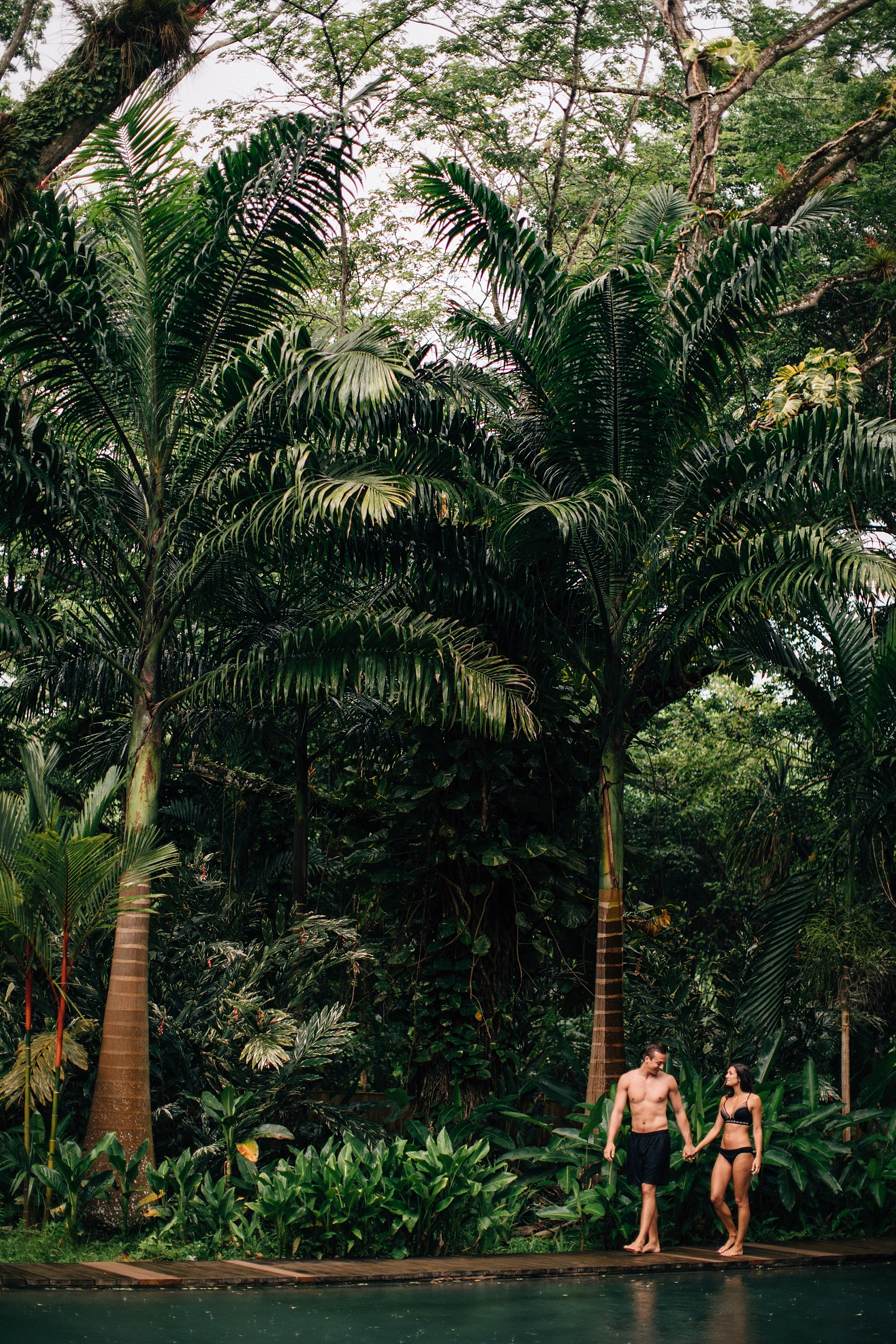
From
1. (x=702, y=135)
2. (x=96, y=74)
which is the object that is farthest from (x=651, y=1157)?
(x=96, y=74)

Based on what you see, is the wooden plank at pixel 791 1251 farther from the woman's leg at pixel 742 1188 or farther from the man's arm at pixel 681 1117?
the man's arm at pixel 681 1117

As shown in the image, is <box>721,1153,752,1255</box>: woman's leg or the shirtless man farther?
<box>721,1153,752,1255</box>: woman's leg

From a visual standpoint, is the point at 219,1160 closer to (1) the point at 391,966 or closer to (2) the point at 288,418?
(1) the point at 391,966

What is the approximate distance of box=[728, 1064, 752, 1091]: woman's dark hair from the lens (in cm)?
816

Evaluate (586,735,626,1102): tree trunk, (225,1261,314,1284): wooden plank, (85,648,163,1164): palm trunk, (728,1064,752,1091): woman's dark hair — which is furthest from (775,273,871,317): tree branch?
(225,1261,314,1284): wooden plank

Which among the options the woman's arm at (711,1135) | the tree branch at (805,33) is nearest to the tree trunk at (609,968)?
the woman's arm at (711,1135)

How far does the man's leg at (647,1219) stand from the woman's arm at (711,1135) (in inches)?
15.8

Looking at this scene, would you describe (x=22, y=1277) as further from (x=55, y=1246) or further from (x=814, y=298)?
(x=814, y=298)

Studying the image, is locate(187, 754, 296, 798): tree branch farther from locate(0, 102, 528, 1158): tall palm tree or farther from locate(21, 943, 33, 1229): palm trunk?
locate(21, 943, 33, 1229): palm trunk

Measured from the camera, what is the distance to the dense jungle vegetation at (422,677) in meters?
8.51

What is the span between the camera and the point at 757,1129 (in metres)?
8.12

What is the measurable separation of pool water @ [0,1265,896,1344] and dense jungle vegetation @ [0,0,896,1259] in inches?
43.2

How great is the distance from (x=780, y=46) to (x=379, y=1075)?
1333 centimetres

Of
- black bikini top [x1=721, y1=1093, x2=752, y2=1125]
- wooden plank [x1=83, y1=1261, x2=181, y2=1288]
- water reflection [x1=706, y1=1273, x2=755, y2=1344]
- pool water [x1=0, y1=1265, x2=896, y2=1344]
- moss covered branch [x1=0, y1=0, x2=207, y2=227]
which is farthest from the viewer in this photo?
moss covered branch [x1=0, y1=0, x2=207, y2=227]
